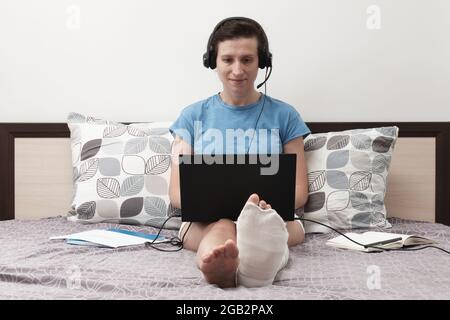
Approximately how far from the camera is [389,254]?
1.28 metres

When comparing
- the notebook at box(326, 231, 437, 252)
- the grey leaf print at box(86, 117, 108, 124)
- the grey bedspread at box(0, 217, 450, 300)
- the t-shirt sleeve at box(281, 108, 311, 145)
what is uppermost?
the grey leaf print at box(86, 117, 108, 124)

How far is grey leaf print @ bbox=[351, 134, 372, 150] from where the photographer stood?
5.46ft

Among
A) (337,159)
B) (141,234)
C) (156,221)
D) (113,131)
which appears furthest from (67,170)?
(337,159)

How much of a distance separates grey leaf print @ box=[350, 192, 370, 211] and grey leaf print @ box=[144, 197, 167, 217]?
611mm

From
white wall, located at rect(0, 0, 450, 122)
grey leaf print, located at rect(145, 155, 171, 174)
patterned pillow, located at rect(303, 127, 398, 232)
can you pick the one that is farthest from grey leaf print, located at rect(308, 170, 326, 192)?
grey leaf print, located at rect(145, 155, 171, 174)

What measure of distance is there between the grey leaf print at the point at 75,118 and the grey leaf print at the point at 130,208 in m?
0.40

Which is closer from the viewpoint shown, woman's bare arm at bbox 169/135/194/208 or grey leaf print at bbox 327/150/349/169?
woman's bare arm at bbox 169/135/194/208

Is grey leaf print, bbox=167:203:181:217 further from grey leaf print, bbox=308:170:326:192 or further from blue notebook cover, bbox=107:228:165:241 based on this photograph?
grey leaf print, bbox=308:170:326:192

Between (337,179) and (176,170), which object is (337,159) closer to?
(337,179)

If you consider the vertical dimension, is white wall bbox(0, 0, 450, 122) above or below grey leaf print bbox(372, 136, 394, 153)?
above

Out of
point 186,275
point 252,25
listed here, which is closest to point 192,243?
point 186,275

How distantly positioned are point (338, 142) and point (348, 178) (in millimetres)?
134
